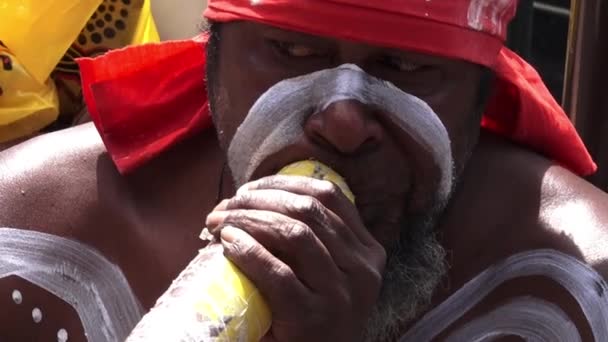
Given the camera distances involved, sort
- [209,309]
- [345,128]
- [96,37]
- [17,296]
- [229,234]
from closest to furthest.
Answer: [209,309] → [229,234] → [345,128] → [17,296] → [96,37]

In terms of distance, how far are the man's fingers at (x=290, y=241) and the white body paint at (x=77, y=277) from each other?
64 cm

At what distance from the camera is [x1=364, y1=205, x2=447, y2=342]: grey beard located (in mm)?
1851

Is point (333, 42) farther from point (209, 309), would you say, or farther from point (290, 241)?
point (209, 309)

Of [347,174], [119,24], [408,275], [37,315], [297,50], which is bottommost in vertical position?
[37,315]

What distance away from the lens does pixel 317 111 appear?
1.69m

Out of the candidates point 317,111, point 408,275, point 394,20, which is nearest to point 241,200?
point 317,111

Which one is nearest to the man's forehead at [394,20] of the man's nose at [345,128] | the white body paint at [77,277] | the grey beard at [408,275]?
the man's nose at [345,128]

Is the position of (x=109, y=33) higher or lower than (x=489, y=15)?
lower

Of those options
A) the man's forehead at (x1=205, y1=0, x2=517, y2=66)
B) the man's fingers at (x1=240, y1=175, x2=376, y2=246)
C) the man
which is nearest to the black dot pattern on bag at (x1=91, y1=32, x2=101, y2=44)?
the man

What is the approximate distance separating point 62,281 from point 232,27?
54cm

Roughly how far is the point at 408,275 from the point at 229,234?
0.56 m

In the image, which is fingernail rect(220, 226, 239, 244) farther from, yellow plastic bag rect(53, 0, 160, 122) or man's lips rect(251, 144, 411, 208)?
yellow plastic bag rect(53, 0, 160, 122)

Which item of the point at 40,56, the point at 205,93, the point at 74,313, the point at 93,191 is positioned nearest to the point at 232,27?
the point at 205,93

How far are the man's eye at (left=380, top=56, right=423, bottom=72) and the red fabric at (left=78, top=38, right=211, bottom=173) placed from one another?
0.40 m
